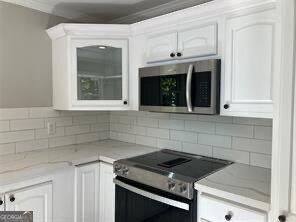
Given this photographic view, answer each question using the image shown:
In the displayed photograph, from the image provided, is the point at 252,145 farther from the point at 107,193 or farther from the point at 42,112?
the point at 42,112

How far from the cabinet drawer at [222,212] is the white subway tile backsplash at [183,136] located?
2.42ft

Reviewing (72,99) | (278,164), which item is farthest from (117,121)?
(278,164)

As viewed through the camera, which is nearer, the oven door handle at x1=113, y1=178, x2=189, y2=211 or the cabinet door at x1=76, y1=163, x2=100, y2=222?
the oven door handle at x1=113, y1=178, x2=189, y2=211

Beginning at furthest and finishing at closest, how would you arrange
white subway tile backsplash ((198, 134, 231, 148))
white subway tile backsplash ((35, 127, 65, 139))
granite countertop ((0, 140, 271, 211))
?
white subway tile backsplash ((35, 127, 65, 139))
white subway tile backsplash ((198, 134, 231, 148))
granite countertop ((0, 140, 271, 211))

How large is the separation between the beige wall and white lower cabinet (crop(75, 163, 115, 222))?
2.61ft

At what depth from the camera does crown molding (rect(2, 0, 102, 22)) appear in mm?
2132

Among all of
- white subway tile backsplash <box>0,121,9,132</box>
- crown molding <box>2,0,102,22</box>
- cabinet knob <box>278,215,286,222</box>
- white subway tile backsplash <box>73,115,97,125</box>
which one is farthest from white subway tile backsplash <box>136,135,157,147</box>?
cabinet knob <box>278,215,286,222</box>

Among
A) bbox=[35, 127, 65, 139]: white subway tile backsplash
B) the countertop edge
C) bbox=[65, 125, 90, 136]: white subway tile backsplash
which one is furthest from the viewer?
bbox=[65, 125, 90, 136]: white subway tile backsplash

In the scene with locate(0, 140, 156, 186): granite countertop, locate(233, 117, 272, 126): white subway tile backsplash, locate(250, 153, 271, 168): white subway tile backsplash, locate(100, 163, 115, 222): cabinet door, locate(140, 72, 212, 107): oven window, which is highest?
locate(140, 72, 212, 107): oven window

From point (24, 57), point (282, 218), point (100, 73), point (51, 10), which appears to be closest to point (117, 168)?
point (100, 73)

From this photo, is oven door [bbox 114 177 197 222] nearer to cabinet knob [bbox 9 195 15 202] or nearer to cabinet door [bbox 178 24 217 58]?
cabinet knob [bbox 9 195 15 202]

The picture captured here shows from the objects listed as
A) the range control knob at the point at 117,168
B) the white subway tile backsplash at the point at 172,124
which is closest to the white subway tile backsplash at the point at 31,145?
the range control knob at the point at 117,168

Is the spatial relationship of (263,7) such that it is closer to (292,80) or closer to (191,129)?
(292,80)

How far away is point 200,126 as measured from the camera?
2082 millimetres
